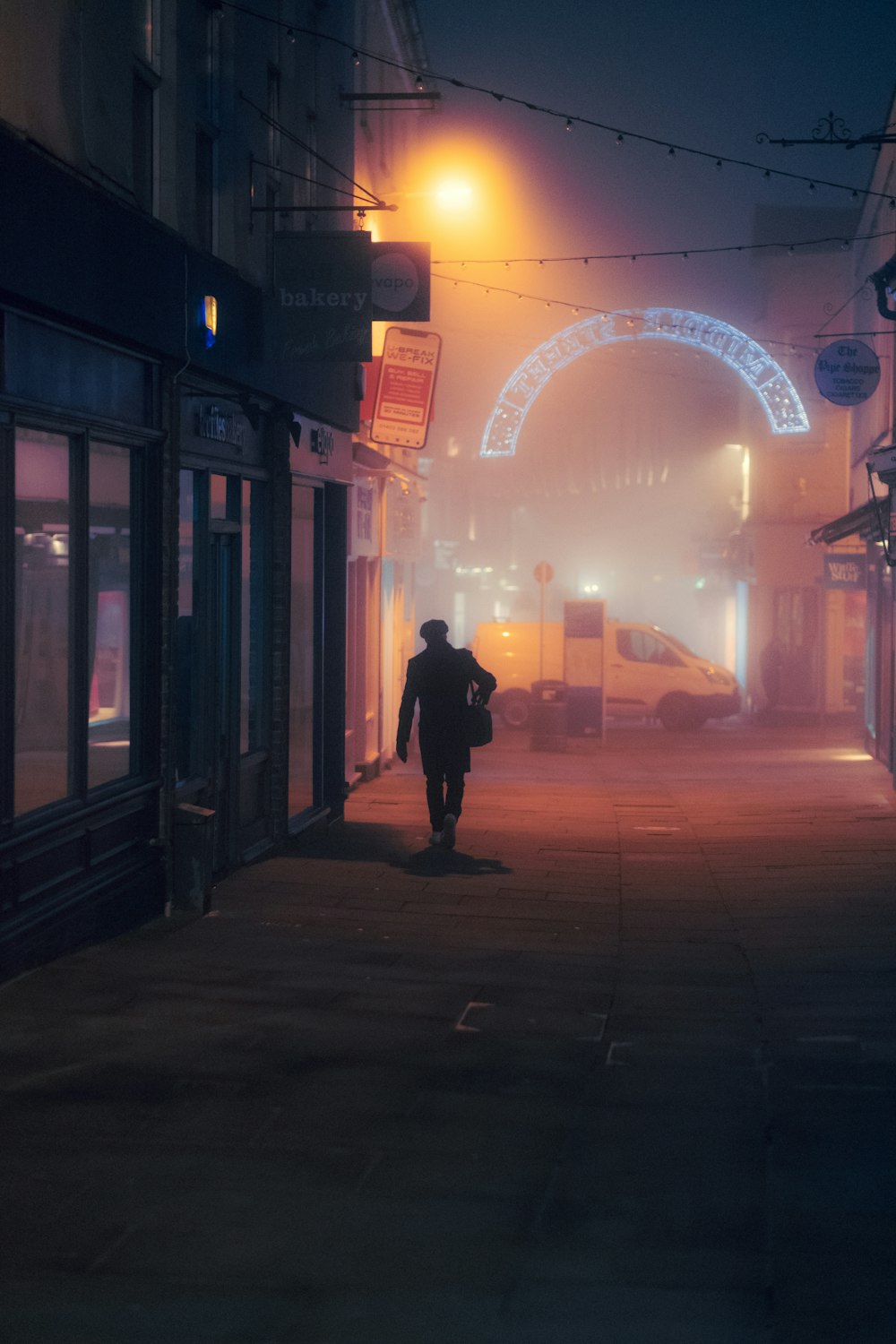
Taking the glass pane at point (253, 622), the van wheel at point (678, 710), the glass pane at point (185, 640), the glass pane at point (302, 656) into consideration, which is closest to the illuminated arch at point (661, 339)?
the van wheel at point (678, 710)

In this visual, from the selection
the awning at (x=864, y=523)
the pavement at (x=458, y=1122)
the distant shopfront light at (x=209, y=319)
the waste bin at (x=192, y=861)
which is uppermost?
the distant shopfront light at (x=209, y=319)

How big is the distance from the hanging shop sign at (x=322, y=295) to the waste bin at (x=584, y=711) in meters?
17.1

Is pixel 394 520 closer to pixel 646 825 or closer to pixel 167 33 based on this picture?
pixel 646 825

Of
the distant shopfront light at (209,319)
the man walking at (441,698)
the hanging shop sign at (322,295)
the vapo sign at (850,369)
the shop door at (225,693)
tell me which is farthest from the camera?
the vapo sign at (850,369)

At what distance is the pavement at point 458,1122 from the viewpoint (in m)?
4.46

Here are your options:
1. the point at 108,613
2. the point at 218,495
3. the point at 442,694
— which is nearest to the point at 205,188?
the point at 218,495

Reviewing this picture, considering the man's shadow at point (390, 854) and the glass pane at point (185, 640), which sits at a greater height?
the glass pane at point (185, 640)

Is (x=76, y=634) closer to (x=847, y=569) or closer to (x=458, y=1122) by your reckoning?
(x=458, y=1122)

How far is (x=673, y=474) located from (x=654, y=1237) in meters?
80.2

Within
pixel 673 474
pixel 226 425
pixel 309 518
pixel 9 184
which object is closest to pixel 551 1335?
pixel 9 184

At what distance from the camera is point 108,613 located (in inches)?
383

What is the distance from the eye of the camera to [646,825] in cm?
1616

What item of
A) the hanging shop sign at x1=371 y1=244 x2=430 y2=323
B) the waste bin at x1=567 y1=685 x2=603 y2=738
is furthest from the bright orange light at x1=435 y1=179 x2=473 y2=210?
the waste bin at x1=567 y1=685 x2=603 y2=738

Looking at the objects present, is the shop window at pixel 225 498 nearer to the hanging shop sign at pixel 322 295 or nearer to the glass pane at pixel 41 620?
the hanging shop sign at pixel 322 295
